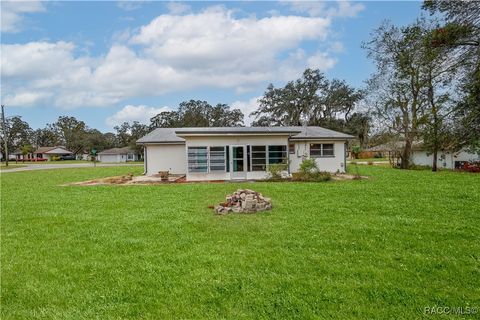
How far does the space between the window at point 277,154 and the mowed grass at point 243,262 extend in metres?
9.26

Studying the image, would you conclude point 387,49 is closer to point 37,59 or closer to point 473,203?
point 473,203

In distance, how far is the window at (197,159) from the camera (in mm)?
17766

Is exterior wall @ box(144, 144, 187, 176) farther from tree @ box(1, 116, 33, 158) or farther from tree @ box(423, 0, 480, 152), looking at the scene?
tree @ box(1, 116, 33, 158)

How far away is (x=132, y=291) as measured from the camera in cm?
380

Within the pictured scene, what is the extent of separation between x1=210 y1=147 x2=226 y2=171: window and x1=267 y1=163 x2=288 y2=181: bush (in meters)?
2.51

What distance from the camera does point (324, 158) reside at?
21.2 meters

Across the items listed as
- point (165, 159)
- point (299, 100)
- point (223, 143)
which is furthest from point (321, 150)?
point (299, 100)

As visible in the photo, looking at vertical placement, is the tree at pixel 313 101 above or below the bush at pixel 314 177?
above

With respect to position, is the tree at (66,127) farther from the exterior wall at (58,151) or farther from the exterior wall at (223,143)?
the exterior wall at (223,143)

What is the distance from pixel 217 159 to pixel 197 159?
1085 millimetres

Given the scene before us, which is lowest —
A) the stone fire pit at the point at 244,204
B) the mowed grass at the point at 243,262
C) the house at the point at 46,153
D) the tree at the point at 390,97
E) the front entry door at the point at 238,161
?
the mowed grass at the point at 243,262

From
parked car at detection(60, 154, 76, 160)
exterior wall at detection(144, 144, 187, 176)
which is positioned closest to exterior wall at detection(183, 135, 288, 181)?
exterior wall at detection(144, 144, 187, 176)

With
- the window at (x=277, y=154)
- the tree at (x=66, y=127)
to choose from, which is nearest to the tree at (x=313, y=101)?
the window at (x=277, y=154)

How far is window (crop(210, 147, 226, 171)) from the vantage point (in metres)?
17.8
